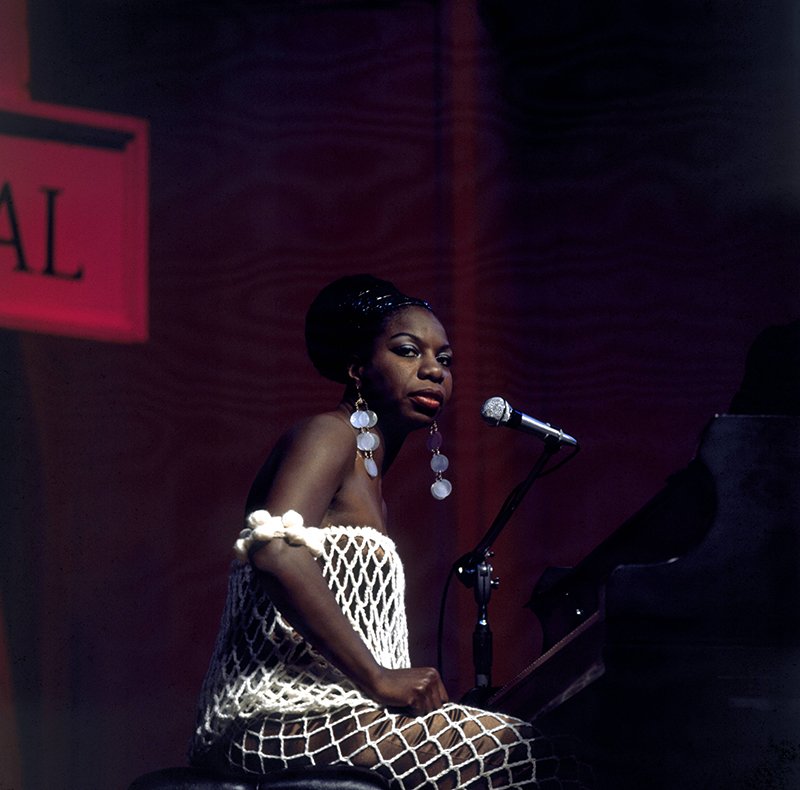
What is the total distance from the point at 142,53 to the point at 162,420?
1.18 m

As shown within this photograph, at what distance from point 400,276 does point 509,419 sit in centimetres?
155

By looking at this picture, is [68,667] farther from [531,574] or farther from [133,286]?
[531,574]

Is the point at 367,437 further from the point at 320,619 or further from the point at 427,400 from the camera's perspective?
the point at 320,619

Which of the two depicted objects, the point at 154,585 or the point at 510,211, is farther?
the point at 510,211

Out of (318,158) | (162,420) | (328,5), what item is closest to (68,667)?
(162,420)

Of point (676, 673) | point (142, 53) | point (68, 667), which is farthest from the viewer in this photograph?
point (142, 53)

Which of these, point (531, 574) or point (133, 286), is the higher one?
point (133, 286)

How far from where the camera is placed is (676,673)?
1.69m

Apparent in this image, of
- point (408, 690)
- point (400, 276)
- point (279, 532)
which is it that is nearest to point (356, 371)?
point (279, 532)

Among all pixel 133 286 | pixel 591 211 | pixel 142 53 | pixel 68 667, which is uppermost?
pixel 142 53

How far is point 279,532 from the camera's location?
1779 mm

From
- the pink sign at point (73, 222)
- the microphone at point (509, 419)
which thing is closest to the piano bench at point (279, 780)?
the microphone at point (509, 419)

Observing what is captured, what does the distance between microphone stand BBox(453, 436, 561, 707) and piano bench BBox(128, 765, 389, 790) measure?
73cm

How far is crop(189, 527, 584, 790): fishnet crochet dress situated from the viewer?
176 cm
